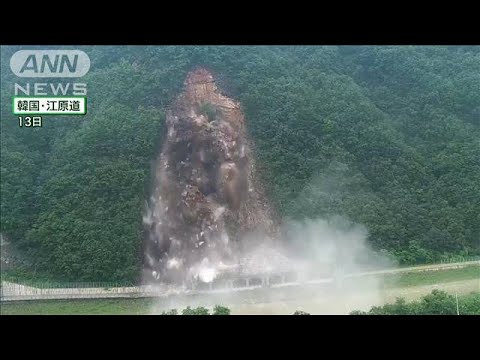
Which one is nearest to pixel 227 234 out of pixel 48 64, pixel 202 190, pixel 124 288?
pixel 202 190

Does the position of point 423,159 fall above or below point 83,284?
above

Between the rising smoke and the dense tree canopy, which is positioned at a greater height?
the rising smoke

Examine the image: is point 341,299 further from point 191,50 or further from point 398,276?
point 191,50

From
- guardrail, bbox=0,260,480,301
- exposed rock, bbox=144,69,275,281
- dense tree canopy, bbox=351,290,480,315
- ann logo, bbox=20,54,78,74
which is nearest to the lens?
dense tree canopy, bbox=351,290,480,315

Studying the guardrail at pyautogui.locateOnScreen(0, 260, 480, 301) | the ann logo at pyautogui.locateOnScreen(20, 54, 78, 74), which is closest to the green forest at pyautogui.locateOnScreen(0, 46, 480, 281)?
the guardrail at pyautogui.locateOnScreen(0, 260, 480, 301)

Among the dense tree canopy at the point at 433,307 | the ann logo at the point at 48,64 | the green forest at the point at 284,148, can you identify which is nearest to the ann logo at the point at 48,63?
the ann logo at the point at 48,64

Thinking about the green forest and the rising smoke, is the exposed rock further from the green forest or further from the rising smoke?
the green forest

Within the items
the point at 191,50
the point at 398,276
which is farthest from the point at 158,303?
the point at 191,50

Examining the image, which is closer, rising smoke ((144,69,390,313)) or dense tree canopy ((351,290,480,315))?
dense tree canopy ((351,290,480,315))
